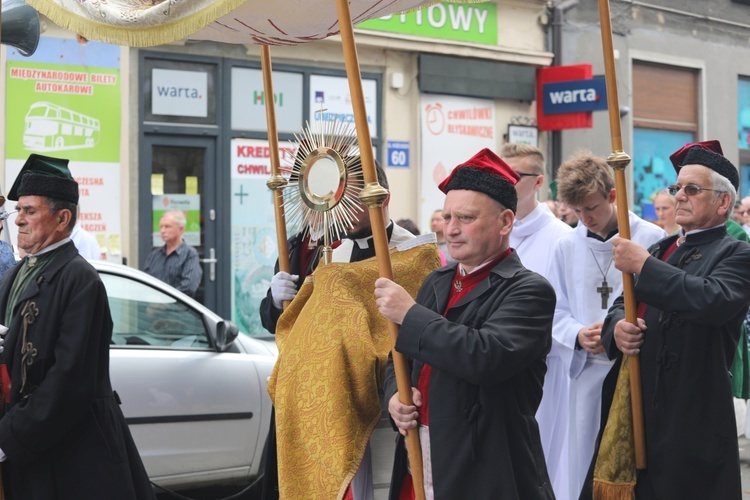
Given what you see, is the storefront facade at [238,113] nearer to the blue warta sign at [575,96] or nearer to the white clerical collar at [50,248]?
the blue warta sign at [575,96]

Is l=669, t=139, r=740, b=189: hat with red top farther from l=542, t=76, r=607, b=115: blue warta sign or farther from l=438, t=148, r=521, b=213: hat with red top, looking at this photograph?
l=542, t=76, r=607, b=115: blue warta sign

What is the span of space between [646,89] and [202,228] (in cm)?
842

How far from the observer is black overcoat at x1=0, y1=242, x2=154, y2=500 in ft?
13.3

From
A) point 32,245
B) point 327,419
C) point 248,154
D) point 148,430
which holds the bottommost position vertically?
point 148,430

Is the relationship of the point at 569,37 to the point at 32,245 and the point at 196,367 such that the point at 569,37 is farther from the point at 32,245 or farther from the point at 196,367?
the point at 32,245

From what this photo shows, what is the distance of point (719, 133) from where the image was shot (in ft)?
61.6

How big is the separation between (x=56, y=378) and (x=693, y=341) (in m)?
2.53

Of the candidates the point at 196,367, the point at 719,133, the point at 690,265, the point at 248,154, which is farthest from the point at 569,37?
the point at 690,265

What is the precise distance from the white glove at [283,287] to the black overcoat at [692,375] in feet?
4.94

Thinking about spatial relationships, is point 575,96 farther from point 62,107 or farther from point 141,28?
point 141,28

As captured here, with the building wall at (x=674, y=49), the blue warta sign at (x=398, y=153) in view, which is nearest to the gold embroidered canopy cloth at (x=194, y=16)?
the blue warta sign at (x=398, y=153)

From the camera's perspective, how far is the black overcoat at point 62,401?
4055 mm

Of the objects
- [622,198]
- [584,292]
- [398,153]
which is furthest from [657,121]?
[622,198]

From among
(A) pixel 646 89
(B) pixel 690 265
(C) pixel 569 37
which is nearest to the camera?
(B) pixel 690 265
